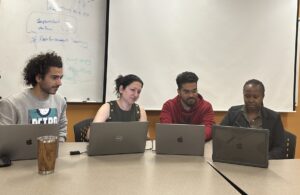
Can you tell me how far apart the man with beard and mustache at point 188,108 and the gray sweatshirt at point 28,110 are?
885 mm

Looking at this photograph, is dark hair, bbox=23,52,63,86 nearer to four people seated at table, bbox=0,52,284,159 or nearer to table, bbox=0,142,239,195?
four people seated at table, bbox=0,52,284,159

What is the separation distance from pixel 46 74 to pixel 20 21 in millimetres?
836

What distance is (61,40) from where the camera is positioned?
2797mm

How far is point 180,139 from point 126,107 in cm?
76

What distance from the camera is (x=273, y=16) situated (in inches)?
131

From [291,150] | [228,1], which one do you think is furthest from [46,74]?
[228,1]

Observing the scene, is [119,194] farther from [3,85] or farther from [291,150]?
[3,85]

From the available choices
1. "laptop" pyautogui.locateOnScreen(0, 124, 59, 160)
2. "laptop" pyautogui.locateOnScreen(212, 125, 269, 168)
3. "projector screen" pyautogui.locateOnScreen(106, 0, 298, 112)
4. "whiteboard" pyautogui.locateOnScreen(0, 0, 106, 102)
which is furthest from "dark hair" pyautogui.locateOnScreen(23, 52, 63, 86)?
"laptop" pyautogui.locateOnScreen(212, 125, 269, 168)

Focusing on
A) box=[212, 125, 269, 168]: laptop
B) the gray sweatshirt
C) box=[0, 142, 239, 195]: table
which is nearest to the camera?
box=[0, 142, 239, 195]: table

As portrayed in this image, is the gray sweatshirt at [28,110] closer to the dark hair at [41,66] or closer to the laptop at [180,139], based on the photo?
the dark hair at [41,66]

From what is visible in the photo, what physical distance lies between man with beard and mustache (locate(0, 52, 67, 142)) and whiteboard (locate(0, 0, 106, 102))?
516 millimetres

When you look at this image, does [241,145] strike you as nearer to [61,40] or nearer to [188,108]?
[188,108]

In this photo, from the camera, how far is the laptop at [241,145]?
1568 millimetres

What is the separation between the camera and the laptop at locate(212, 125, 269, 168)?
1.57 metres
